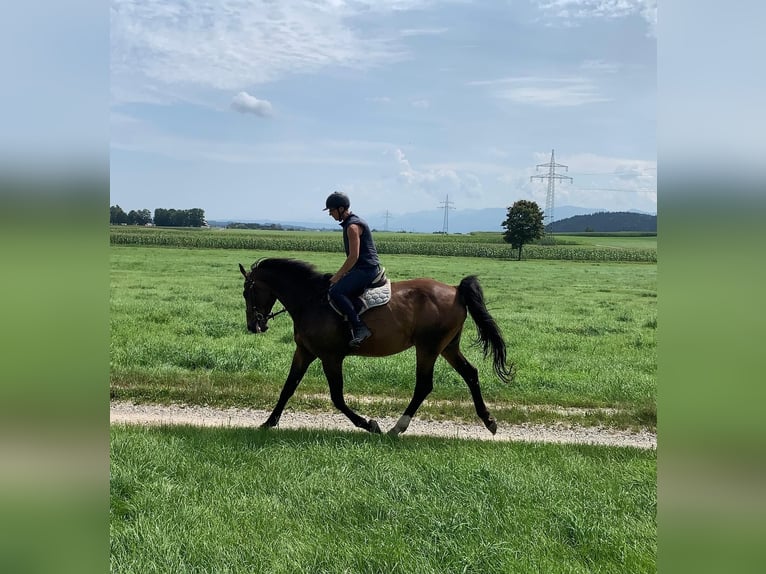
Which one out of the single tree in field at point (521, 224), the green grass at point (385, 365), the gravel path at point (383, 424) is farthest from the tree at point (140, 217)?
the gravel path at point (383, 424)

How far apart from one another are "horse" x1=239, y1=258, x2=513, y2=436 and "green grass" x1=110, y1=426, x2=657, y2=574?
1.07m

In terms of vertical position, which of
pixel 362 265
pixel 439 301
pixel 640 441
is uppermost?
pixel 362 265

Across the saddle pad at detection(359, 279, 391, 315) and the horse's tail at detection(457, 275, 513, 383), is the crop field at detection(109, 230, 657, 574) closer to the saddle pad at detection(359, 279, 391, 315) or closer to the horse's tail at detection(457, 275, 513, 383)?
the horse's tail at detection(457, 275, 513, 383)

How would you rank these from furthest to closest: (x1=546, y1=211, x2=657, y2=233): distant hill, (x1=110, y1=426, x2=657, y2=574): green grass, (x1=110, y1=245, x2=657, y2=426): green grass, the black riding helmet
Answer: (x1=546, y1=211, x2=657, y2=233): distant hill → (x1=110, y1=245, x2=657, y2=426): green grass → the black riding helmet → (x1=110, y1=426, x2=657, y2=574): green grass

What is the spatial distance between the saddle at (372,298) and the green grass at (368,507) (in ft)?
5.55

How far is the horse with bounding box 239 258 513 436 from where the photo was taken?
24.1 ft

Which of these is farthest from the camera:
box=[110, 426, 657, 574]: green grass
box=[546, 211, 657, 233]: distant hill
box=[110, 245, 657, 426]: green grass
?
box=[546, 211, 657, 233]: distant hill

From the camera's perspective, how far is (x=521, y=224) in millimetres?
68188

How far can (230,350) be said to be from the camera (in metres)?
11.9

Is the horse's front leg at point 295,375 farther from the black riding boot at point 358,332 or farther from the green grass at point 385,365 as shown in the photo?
the green grass at point 385,365

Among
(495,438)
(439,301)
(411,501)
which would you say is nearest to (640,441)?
(495,438)

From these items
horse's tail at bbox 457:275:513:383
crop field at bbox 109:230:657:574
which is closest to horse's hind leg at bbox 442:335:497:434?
horse's tail at bbox 457:275:513:383

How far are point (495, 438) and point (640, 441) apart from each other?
208 cm
